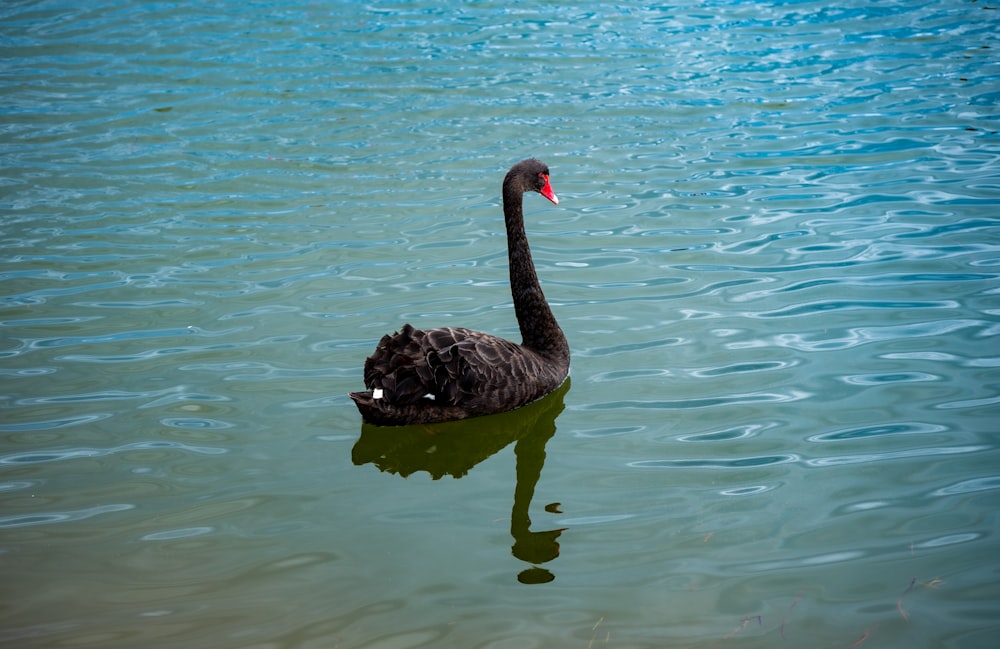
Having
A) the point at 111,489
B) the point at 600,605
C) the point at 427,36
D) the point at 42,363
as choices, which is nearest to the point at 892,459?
the point at 600,605

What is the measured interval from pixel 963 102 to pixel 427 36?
741 centimetres

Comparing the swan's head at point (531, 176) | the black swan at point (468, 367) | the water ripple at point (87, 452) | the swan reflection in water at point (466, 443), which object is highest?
the swan's head at point (531, 176)

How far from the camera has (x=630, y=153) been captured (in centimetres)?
986

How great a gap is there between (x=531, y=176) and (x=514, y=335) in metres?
1.10

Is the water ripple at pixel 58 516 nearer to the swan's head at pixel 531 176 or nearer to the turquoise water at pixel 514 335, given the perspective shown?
the turquoise water at pixel 514 335

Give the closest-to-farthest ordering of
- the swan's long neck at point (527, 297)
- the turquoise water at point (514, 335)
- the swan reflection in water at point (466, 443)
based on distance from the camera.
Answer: the turquoise water at point (514, 335), the swan reflection in water at point (466, 443), the swan's long neck at point (527, 297)

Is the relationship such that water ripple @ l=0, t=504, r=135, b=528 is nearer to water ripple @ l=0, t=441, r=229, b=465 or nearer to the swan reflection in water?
water ripple @ l=0, t=441, r=229, b=465

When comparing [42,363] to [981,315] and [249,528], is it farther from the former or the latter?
[981,315]

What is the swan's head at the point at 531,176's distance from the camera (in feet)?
20.0

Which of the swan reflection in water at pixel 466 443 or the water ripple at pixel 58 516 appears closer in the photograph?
the water ripple at pixel 58 516

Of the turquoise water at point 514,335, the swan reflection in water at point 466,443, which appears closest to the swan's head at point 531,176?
the turquoise water at point 514,335

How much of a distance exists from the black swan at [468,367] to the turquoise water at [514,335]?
18 centimetres

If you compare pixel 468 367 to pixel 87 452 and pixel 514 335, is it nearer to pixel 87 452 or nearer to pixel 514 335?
pixel 514 335

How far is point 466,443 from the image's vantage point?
18.4 feet
